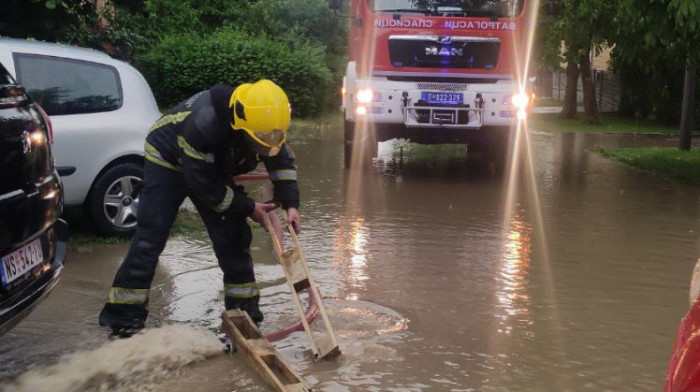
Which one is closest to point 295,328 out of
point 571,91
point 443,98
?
point 443,98

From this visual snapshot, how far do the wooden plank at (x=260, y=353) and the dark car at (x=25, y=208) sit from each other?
3.16 feet

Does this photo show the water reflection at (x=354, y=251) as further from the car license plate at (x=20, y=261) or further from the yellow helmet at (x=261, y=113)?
the car license plate at (x=20, y=261)

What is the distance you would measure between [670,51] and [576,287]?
322 inches

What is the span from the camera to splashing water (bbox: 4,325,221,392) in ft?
14.1

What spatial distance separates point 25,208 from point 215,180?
102cm

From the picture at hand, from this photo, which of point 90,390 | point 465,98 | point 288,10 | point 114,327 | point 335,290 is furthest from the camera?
point 288,10

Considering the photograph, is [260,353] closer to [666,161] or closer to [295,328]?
[295,328]

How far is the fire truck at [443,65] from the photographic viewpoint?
1191 cm

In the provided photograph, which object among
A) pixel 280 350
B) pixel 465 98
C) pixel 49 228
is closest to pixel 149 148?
pixel 49 228

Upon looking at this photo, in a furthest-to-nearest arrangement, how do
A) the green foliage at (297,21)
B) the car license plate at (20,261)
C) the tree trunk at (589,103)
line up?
the green foliage at (297,21) → the tree trunk at (589,103) → the car license plate at (20,261)

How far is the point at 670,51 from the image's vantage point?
528 inches

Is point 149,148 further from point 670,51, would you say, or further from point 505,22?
point 670,51

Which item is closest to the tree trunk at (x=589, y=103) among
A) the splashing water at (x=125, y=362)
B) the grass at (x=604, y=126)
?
the grass at (x=604, y=126)

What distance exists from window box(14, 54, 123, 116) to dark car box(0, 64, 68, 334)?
2489 mm
